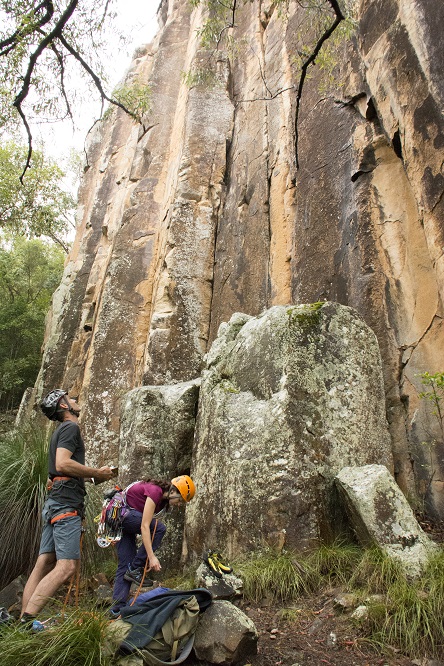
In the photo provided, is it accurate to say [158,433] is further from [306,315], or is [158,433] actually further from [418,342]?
[418,342]

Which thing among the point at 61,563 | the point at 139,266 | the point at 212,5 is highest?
the point at 212,5

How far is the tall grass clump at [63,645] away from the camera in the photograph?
2.78 metres

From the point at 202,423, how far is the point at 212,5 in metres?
5.92

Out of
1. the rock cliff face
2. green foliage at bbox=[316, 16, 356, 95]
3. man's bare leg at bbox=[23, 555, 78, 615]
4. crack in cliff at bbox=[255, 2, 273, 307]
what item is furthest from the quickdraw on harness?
green foliage at bbox=[316, 16, 356, 95]

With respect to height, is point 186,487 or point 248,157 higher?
point 248,157

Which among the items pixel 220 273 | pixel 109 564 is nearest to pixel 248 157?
pixel 220 273

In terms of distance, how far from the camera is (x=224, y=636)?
323 cm

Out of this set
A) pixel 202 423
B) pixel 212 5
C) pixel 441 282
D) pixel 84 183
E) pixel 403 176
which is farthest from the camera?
pixel 84 183

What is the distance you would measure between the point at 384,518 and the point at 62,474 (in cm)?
275

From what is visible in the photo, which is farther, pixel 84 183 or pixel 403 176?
pixel 84 183

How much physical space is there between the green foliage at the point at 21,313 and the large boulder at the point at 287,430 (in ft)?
45.7

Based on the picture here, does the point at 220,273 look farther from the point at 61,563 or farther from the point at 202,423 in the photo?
the point at 61,563

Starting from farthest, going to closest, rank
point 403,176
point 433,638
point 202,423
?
point 403,176
point 202,423
point 433,638

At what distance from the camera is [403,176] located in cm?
677
